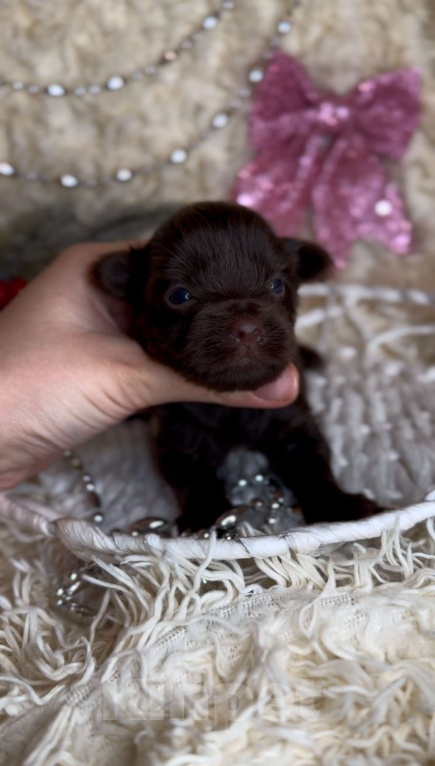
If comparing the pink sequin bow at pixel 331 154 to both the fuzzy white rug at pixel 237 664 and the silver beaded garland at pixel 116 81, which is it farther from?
the fuzzy white rug at pixel 237 664

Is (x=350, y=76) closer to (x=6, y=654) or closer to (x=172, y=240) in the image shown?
(x=172, y=240)

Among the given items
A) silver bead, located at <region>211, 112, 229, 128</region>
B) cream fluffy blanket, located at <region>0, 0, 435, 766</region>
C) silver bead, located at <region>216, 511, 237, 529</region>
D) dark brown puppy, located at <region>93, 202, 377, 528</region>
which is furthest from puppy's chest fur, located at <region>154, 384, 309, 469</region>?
silver bead, located at <region>211, 112, 229, 128</region>

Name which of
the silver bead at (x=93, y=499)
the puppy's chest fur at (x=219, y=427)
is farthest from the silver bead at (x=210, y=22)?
the silver bead at (x=93, y=499)

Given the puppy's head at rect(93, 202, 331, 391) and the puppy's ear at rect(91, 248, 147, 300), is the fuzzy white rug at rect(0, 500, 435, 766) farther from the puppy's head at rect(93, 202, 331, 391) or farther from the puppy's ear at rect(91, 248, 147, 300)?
the puppy's ear at rect(91, 248, 147, 300)

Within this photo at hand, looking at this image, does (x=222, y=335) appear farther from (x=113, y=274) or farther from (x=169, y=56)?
(x=169, y=56)

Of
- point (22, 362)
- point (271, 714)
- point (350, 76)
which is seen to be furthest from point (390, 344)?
point (271, 714)

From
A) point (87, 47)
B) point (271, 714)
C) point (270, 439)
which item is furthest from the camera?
point (87, 47)
